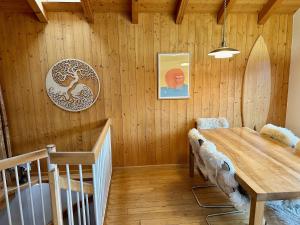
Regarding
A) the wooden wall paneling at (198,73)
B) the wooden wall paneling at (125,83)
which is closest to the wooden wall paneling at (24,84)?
the wooden wall paneling at (125,83)

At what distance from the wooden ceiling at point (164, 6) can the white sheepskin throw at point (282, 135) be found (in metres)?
1.76

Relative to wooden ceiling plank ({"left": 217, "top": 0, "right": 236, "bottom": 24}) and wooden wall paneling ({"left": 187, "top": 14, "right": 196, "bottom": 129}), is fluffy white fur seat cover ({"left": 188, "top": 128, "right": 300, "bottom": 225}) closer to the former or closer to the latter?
wooden wall paneling ({"left": 187, "top": 14, "right": 196, "bottom": 129})

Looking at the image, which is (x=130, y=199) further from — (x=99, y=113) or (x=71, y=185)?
(x=99, y=113)

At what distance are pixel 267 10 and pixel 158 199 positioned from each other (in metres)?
3.03

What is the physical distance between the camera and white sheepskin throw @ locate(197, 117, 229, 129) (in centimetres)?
337

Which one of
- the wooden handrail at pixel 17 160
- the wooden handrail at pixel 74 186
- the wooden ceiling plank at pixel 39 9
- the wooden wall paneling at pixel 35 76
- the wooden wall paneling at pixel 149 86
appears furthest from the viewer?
the wooden wall paneling at pixel 149 86

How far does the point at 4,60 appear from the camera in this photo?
10.2ft

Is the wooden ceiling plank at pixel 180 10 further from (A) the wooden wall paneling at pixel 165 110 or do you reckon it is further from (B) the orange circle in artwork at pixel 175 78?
(B) the orange circle in artwork at pixel 175 78

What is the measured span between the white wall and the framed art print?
171cm

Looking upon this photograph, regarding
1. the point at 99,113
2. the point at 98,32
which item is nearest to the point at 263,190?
the point at 99,113

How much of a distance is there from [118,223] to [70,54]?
2.37 meters

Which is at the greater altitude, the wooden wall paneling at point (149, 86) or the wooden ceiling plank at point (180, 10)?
the wooden ceiling plank at point (180, 10)

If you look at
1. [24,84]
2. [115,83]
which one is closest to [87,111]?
[115,83]

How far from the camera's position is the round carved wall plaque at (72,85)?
318 cm
